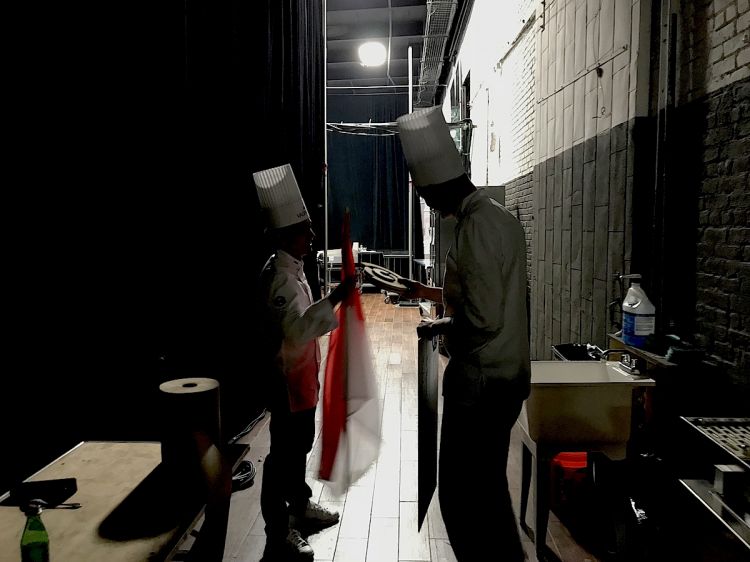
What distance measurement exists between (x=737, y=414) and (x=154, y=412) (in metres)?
1.91

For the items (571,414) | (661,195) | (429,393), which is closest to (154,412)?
(429,393)

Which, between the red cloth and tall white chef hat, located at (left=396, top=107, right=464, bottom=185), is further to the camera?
the red cloth

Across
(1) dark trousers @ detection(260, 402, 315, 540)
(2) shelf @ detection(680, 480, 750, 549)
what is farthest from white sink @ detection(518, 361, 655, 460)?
(1) dark trousers @ detection(260, 402, 315, 540)

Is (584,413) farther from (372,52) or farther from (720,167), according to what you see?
(372,52)

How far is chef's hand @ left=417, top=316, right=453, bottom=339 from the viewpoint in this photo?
68.9 inches

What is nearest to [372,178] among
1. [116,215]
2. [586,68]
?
[586,68]

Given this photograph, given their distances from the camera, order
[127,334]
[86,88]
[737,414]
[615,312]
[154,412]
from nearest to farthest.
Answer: [86,88], [127,334], [154,412], [737,414], [615,312]

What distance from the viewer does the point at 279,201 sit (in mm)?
1983

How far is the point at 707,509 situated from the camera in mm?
1383

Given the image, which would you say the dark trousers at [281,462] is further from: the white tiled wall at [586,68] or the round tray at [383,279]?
the white tiled wall at [586,68]

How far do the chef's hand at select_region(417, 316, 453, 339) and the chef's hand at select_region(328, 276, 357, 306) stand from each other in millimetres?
288

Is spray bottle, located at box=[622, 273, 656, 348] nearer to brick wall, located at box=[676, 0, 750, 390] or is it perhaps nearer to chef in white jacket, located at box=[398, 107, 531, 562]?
brick wall, located at box=[676, 0, 750, 390]

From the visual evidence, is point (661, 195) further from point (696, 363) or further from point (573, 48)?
point (573, 48)

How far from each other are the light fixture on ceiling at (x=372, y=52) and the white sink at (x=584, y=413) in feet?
22.0
